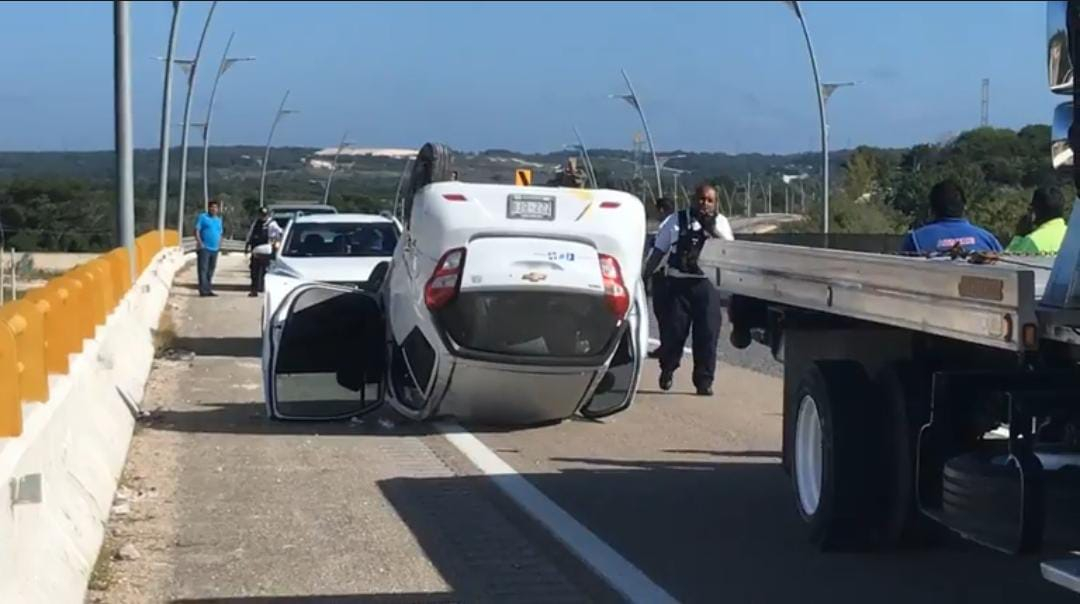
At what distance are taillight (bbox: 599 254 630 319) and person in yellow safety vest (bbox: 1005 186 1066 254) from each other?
2762mm

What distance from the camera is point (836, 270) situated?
23.7ft

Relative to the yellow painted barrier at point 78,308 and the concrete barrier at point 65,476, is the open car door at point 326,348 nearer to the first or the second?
the concrete barrier at point 65,476

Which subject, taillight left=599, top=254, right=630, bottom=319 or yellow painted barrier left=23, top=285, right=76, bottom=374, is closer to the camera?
yellow painted barrier left=23, top=285, right=76, bottom=374

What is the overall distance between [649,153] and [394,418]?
37.0 meters

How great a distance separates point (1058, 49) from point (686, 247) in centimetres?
862

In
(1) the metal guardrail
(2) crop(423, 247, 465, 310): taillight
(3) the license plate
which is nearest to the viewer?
(2) crop(423, 247, 465, 310): taillight

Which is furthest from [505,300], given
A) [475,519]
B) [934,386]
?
[934,386]

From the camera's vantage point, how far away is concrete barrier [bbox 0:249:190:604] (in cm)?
566

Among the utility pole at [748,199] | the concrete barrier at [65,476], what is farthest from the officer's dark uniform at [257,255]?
the concrete barrier at [65,476]

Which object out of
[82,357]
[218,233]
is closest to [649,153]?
[218,233]

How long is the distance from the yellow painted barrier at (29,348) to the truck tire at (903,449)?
3868 millimetres

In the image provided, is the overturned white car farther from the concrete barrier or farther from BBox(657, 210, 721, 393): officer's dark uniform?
BBox(657, 210, 721, 393): officer's dark uniform

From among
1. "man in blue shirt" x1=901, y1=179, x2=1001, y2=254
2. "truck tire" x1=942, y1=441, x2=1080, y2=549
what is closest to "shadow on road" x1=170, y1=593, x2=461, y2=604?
"truck tire" x1=942, y1=441, x2=1080, y2=549

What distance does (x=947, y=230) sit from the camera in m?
8.60
